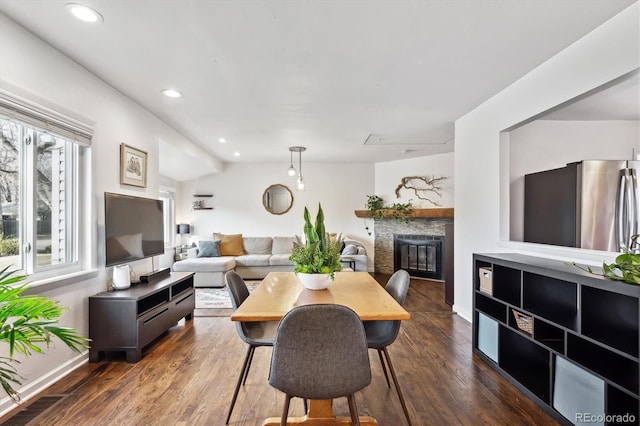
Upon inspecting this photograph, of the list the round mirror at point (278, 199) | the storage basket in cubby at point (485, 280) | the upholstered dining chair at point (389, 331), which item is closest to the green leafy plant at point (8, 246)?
the upholstered dining chair at point (389, 331)

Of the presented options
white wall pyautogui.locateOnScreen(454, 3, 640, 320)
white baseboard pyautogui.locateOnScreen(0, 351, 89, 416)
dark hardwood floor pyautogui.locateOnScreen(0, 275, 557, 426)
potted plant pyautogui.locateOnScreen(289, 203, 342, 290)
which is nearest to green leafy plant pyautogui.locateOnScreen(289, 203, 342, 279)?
potted plant pyautogui.locateOnScreen(289, 203, 342, 290)

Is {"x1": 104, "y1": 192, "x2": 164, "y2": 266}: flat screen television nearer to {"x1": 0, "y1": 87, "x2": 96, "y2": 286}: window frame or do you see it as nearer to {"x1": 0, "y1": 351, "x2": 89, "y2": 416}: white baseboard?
{"x1": 0, "y1": 87, "x2": 96, "y2": 286}: window frame

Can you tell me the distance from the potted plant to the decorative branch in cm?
461

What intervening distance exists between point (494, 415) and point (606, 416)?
1.79 ft

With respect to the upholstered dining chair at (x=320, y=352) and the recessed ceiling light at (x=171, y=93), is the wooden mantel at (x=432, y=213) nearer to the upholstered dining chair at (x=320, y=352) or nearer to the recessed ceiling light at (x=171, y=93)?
the recessed ceiling light at (x=171, y=93)

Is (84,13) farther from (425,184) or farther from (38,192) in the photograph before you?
(425,184)

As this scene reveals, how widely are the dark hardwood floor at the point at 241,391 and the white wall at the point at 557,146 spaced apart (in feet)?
4.80

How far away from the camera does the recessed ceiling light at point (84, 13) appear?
1.80 metres

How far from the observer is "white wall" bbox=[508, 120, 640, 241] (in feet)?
10.6

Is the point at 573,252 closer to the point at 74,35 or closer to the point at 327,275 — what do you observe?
the point at 327,275

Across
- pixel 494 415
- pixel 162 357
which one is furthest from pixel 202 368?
pixel 494 415

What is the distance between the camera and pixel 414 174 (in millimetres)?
6410

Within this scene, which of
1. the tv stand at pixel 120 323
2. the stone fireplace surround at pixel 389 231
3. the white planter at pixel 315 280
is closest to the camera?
the white planter at pixel 315 280

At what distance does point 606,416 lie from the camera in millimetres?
1614
